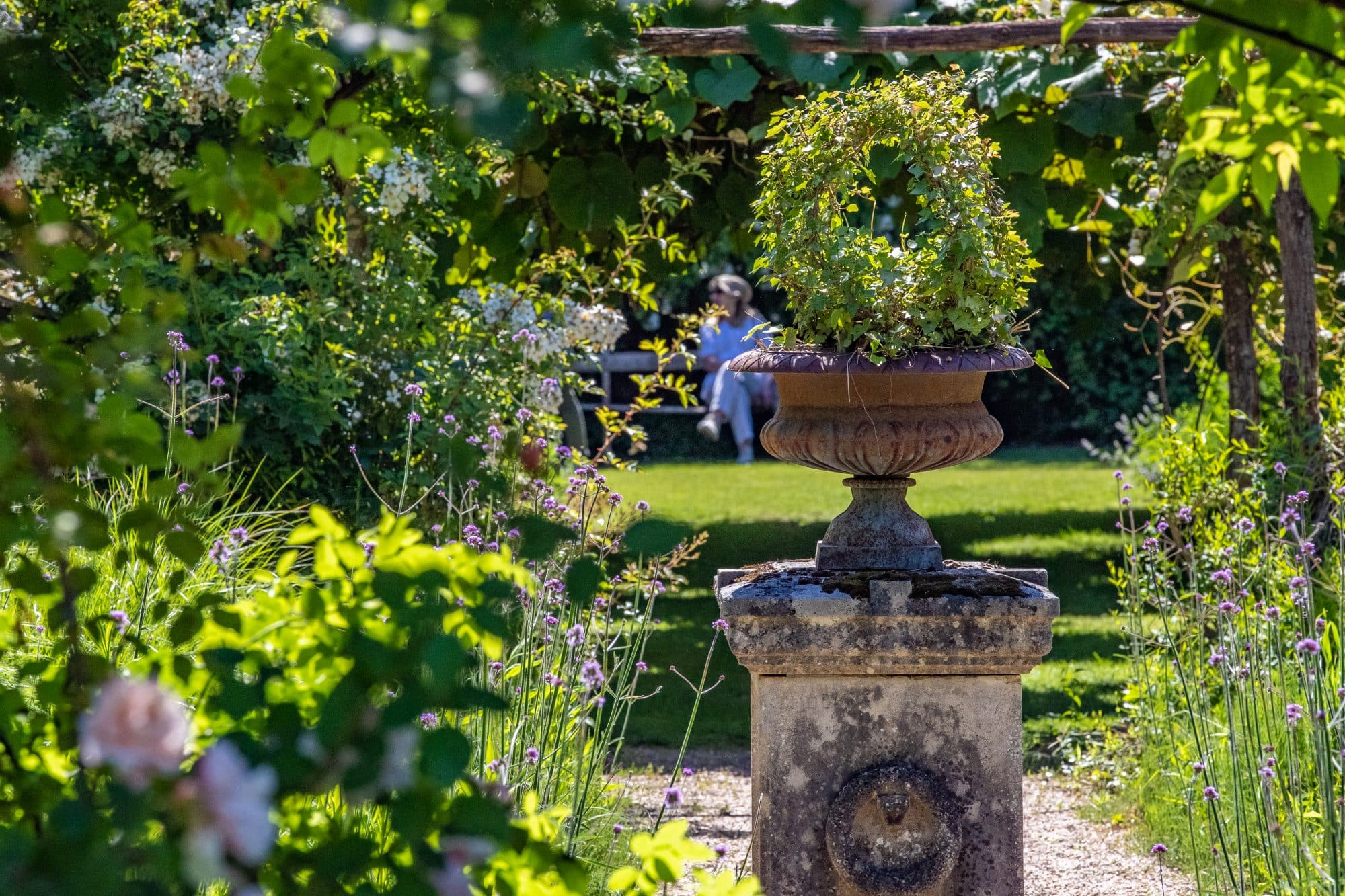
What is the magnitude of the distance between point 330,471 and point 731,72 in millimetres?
2000

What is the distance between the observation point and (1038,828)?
13.4 feet

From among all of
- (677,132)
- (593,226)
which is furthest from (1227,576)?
(593,226)

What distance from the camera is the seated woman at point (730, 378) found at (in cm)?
1158

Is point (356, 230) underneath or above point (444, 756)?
above

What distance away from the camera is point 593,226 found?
5805mm

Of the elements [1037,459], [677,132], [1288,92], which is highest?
[677,132]

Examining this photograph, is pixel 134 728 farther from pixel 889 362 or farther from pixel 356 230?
pixel 356 230

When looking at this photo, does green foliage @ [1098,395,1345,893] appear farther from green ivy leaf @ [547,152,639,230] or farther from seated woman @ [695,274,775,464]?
seated woman @ [695,274,775,464]

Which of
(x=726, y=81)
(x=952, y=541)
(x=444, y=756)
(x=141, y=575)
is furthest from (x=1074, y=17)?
(x=952, y=541)

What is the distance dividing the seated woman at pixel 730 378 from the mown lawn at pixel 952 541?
2.34 ft

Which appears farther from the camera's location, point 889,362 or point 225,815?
point 889,362

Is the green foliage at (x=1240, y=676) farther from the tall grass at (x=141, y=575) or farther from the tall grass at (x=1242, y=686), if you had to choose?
the tall grass at (x=141, y=575)

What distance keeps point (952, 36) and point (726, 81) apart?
124cm

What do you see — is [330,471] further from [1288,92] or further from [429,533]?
[1288,92]
